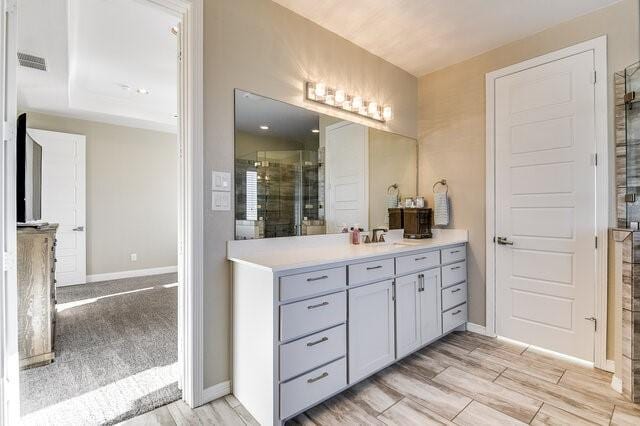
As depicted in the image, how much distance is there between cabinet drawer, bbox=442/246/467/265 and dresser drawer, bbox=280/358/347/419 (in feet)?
4.53

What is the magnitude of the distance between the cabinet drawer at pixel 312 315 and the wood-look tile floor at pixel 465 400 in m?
0.53

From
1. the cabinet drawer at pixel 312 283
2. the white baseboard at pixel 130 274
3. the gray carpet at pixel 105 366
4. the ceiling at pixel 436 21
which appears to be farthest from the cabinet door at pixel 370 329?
the white baseboard at pixel 130 274

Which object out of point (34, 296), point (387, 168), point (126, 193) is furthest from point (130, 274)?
point (387, 168)

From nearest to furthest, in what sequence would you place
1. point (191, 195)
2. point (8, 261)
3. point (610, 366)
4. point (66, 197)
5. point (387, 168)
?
point (8, 261) < point (191, 195) < point (610, 366) < point (387, 168) < point (66, 197)

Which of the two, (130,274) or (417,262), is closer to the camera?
(417,262)

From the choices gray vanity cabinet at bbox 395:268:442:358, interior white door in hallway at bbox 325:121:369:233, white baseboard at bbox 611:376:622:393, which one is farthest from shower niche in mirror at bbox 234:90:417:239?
white baseboard at bbox 611:376:622:393

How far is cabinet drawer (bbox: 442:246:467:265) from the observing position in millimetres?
2702

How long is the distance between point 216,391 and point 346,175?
6.08 ft

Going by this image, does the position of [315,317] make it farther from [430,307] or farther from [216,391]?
[430,307]

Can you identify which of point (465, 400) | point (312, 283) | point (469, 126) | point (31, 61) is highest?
point (31, 61)

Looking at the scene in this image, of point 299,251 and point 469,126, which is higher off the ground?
point 469,126

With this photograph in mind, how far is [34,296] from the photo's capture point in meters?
2.23

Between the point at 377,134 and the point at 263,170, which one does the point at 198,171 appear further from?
the point at 377,134

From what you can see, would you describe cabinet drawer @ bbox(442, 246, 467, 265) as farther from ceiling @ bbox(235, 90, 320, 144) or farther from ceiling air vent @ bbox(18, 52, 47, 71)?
ceiling air vent @ bbox(18, 52, 47, 71)
